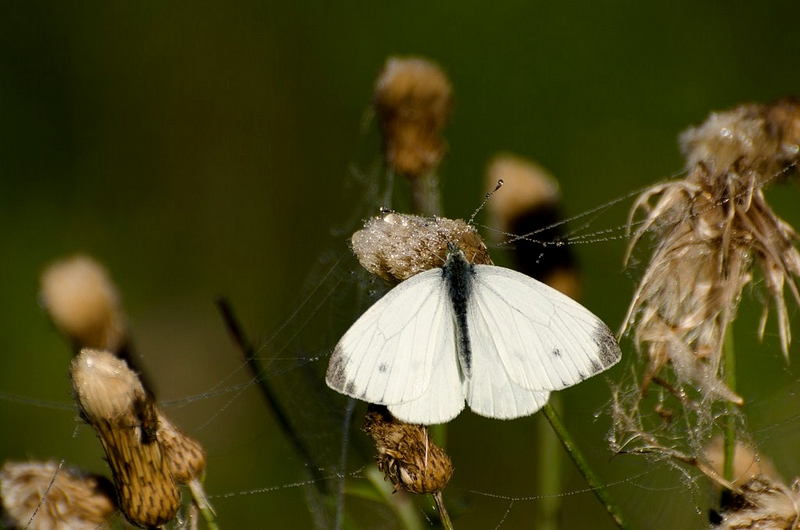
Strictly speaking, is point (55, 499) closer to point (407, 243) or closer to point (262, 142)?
point (407, 243)

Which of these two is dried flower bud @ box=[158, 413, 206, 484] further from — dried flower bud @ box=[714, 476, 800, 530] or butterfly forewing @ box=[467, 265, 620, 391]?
dried flower bud @ box=[714, 476, 800, 530]

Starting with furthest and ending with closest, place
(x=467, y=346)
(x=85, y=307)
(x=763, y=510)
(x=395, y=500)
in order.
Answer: (x=85, y=307) → (x=395, y=500) → (x=467, y=346) → (x=763, y=510)

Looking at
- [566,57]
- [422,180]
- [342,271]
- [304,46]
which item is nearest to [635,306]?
[342,271]

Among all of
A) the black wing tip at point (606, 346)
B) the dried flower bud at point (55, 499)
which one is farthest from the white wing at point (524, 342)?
the dried flower bud at point (55, 499)

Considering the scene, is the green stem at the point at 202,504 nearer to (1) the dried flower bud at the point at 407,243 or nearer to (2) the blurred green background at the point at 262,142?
(1) the dried flower bud at the point at 407,243

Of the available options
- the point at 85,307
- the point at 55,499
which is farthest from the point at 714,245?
the point at 85,307

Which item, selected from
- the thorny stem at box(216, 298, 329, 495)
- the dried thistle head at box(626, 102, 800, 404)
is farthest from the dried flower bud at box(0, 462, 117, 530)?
the dried thistle head at box(626, 102, 800, 404)
